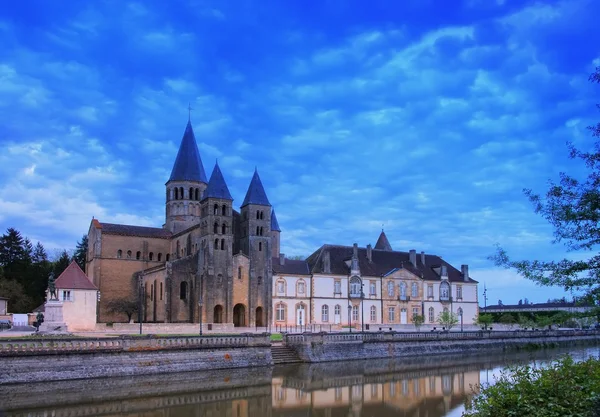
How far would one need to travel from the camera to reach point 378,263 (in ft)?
218

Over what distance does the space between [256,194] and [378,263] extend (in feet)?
54.6

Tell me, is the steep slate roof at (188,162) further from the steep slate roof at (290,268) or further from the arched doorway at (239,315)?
the arched doorway at (239,315)

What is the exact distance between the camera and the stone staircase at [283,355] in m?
38.3

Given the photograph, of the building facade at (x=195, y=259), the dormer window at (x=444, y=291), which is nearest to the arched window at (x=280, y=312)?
the building facade at (x=195, y=259)

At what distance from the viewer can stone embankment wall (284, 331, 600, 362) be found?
131 feet

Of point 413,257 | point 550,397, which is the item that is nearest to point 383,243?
point 413,257

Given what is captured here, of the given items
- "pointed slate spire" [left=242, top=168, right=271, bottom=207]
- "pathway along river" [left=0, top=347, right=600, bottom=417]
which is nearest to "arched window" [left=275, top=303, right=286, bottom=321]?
"pointed slate spire" [left=242, top=168, right=271, bottom=207]

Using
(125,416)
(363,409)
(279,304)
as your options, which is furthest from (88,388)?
(279,304)

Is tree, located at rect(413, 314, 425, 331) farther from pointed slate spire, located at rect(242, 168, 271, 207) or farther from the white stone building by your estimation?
pointed slate spire, located at rect(242, 168, 271, 207)

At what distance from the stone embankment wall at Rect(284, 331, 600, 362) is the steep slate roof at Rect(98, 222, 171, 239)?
1225 inches

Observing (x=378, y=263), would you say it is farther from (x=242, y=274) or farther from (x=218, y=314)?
(x=218, y=314)

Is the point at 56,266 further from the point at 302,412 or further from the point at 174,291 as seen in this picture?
the point at 302,412

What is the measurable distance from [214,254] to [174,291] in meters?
5.11

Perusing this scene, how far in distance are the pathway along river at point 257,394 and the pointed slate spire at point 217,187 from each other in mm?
25003
